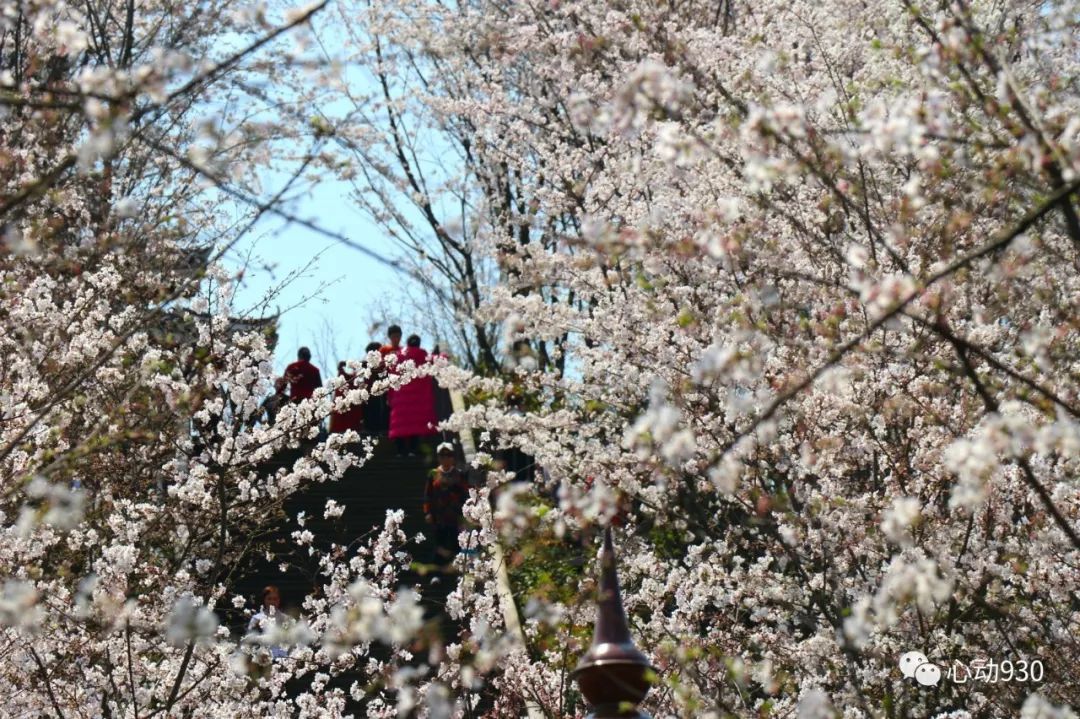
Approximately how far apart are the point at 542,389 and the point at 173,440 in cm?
375

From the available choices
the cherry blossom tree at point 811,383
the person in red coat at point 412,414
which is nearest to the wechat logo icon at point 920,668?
the cherry blossom tree at point 811,383

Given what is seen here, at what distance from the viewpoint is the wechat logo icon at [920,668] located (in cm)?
762

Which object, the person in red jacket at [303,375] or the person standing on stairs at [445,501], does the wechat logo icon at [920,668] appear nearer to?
the person standing on stairs at [445,501]

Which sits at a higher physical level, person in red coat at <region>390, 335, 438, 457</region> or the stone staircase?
person in red coat at <region>390, 335, 438, 457</region>

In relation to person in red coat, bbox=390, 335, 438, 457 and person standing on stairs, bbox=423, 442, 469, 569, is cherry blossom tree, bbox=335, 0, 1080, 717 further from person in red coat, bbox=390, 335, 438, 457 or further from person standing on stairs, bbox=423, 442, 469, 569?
person in red coat, bbox=390, 335, 438, 457

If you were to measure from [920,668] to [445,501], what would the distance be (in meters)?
A: 6.26

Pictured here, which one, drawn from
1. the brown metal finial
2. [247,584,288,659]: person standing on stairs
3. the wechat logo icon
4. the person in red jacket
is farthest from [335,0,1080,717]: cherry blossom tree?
the person in red jacket

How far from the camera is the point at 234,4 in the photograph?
56.6 feet

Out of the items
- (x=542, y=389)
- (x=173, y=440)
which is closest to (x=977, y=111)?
(x=542, y=389)

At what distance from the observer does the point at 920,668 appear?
7.66m

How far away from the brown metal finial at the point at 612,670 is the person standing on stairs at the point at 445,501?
8763mm

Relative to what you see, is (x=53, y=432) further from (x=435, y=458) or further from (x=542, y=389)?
(x=435, y=458)

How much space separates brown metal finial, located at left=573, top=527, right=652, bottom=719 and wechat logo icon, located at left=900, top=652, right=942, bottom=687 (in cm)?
351

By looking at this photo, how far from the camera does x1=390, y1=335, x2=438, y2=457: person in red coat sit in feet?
52.3
